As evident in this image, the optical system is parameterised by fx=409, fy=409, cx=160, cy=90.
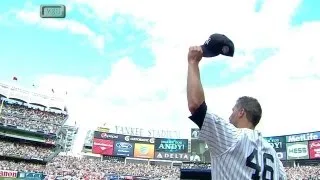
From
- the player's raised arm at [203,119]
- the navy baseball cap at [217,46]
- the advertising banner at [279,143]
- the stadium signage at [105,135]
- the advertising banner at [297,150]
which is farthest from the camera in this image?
the stadium signage at [105,135]

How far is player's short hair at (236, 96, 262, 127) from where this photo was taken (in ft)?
10.0

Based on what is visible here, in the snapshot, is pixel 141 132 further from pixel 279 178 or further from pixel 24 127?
pixel 279 178

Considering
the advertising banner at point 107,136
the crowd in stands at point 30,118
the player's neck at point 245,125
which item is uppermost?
the crowd in stands at point 30,118

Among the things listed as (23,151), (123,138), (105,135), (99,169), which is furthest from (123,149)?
(23,151)

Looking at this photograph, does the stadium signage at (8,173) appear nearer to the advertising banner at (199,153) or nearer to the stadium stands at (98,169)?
the stadium stands at (98,169)

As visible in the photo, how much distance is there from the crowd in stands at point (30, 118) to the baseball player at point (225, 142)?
55601 millimetres

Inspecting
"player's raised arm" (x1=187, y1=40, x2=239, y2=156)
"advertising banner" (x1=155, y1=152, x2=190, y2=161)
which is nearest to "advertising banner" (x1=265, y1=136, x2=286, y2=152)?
"advertising banner" (x1=155, y1=152, x2=190, y2=161)

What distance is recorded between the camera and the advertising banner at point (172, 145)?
198 ft

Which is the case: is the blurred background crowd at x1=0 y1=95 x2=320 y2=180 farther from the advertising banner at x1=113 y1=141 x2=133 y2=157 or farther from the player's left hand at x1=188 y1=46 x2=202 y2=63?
the player's left hand at x1=188 y1=46 x2=202 y2=63

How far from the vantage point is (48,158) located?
55969mm

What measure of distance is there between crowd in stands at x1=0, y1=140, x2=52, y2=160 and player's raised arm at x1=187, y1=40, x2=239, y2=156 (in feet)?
176

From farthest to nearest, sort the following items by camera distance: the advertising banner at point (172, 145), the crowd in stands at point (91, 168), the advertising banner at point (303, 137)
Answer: the advertising banner at point (172, 145) → the advertising banner at point (303, 137) → the crowd in stands at point (91, 168)

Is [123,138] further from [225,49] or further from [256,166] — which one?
[225,49]

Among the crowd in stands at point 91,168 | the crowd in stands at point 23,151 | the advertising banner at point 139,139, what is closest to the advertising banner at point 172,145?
the advertising banner at point 139,139
